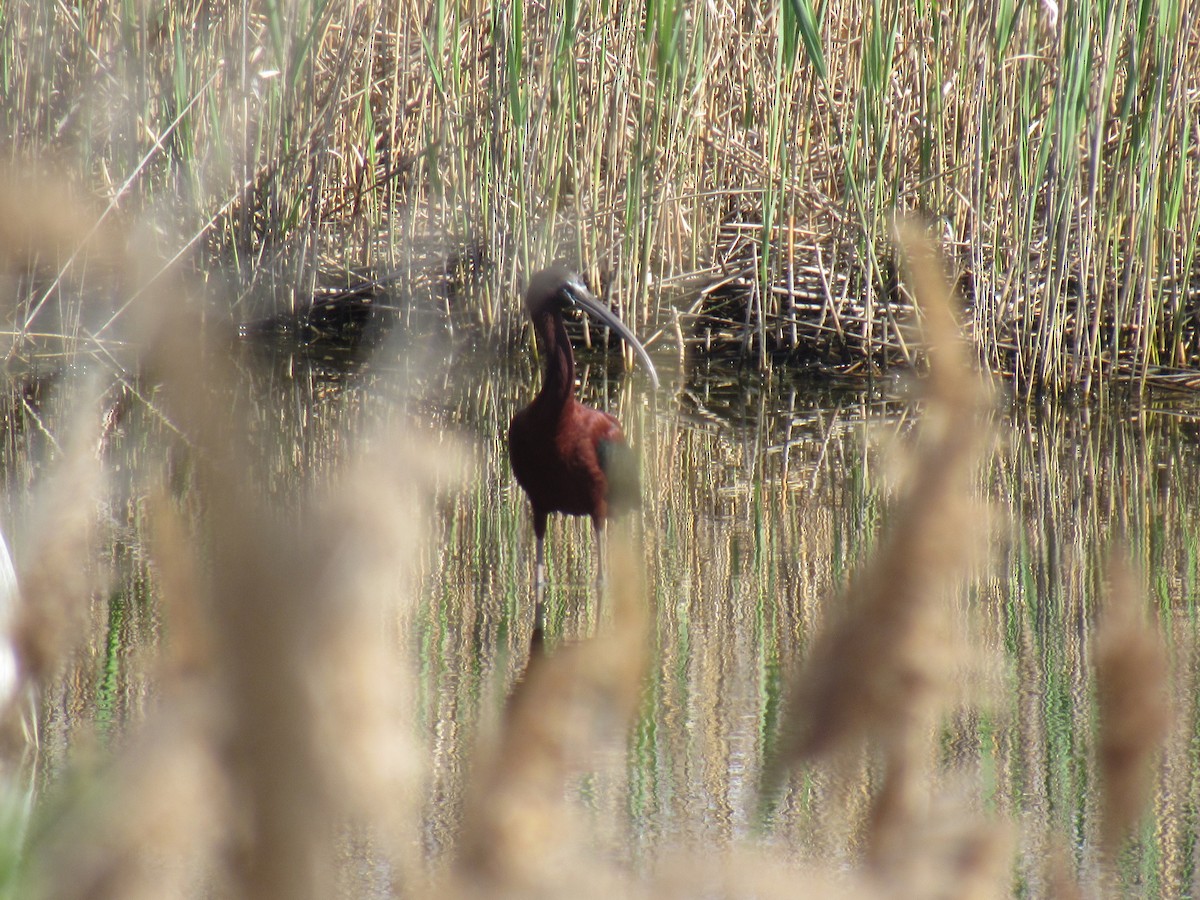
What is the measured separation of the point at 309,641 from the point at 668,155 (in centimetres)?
496

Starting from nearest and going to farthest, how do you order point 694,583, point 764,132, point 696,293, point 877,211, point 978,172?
point 694,583
point 978,172
point 877,211
point 764,132
point 696,293

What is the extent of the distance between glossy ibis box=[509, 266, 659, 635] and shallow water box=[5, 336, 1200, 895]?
17cm

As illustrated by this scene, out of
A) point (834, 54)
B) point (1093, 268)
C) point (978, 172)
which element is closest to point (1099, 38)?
point (978, 172)

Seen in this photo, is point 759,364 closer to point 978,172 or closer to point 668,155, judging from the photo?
point 668,155

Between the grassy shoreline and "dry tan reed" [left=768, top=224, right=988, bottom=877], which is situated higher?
the grassy shoreline

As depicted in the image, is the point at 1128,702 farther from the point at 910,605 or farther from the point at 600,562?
the point at 600,562

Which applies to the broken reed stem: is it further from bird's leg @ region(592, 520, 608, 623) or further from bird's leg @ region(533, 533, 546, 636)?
bird's leg @ region(592, 520, 608, 623)

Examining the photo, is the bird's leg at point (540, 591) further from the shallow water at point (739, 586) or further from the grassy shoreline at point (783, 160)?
the grassy shoreline at point (783, 160)

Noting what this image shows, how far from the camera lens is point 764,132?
5426 mm

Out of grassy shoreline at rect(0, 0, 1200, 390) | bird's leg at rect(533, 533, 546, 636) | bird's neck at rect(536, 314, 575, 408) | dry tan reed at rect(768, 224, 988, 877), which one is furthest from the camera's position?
grassy shoreline at rect(0, 0, 1200, 390)

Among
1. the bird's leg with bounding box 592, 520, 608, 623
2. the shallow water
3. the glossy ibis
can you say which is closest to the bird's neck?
the glossy ibis

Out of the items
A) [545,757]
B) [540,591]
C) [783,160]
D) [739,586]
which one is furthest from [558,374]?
[545,757]

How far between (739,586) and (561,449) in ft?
1.59

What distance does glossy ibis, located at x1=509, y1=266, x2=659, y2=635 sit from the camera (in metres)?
3.22
